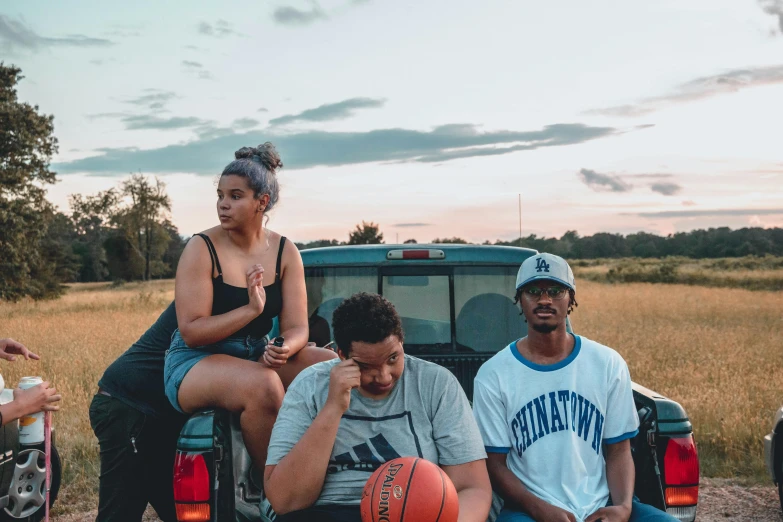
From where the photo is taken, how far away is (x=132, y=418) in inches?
159

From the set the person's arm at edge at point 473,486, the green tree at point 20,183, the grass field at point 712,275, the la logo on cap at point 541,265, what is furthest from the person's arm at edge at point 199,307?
the grass field at point 712,275

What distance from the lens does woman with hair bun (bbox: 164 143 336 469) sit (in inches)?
130

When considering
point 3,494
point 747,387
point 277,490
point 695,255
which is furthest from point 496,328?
point 695,255

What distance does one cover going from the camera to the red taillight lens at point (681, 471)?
3.27 m

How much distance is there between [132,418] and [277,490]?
4.89 ft

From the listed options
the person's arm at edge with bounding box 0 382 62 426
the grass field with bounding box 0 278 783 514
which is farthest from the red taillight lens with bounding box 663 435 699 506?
the grass field with bounding box 0 278 783 514

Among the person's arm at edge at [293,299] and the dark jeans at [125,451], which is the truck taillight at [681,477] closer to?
the person's arm at edge at [293,299]

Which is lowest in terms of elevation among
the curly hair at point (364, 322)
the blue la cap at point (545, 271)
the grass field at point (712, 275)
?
the grass field at point (712, 275)

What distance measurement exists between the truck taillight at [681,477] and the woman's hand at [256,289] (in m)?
1.85

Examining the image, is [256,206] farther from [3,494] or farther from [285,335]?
[3,494]

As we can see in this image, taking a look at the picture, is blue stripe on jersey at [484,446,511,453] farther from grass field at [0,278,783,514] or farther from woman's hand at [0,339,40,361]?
grass field at [0,278,783,514]

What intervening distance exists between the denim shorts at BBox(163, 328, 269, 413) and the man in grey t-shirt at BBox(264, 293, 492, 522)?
697mm

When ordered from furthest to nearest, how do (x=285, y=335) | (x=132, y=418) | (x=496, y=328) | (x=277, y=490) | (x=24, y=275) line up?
(x=24, y=275) < (x=496, y=328) < (x=132, y=418) < (x=285, y=335) < (x=277, y=490)

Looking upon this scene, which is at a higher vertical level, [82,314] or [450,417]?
[450,417]
